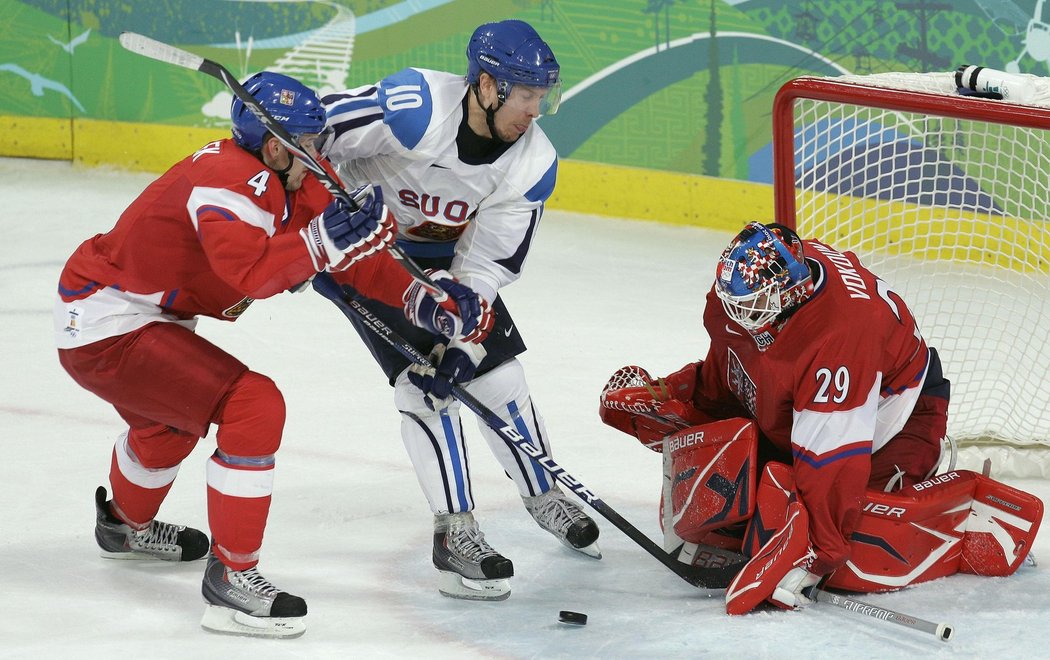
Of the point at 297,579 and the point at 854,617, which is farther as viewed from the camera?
the point at 297,579

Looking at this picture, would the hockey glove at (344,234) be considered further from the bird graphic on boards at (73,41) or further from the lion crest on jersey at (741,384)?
the bird graphic on boards at (73,41)

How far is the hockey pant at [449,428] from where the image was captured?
312 cm

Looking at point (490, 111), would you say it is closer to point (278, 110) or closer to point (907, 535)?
point (278, 110)

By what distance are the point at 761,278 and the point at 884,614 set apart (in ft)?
2.27

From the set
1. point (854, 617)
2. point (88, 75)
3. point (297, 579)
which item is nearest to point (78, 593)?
point (297, 579)

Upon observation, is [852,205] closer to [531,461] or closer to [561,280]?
[531,461]

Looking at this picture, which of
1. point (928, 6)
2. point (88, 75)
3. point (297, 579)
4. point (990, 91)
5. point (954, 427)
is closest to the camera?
point (297, 579)

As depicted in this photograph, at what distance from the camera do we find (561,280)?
227 inches

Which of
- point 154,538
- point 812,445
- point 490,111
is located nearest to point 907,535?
point 812,445

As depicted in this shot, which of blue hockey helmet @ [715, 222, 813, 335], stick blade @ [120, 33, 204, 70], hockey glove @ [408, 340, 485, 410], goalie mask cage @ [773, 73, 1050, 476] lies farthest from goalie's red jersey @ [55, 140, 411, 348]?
goalie mask cage @ [773, 73, 1050, 476]

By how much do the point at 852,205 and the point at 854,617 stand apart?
63.7 inches

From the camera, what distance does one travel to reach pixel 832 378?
9.16 feet

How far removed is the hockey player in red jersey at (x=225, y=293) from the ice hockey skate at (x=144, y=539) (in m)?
0.34

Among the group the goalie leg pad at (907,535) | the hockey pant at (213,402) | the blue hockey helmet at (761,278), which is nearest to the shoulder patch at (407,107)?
the hockey pant at (213,402)
